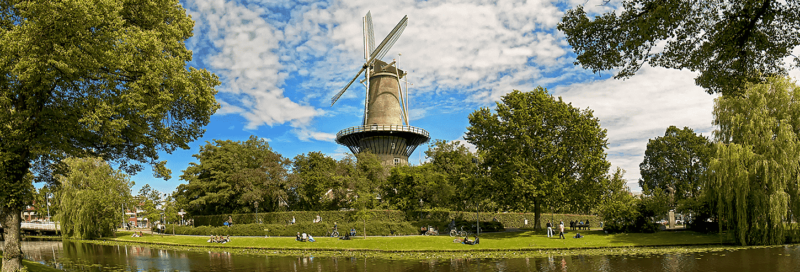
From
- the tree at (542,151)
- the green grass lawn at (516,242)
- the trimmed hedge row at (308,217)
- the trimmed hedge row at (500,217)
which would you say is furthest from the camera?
the trimmed hedge row at (308,217)

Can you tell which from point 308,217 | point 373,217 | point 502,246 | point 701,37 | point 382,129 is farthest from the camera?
point 382,129

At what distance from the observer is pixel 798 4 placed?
9289 mm

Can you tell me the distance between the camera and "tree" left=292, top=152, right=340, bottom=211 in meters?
47.2

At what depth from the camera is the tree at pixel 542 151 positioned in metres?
32.4

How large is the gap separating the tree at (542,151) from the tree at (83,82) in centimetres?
2263

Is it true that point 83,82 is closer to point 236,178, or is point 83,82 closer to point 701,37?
point 701,37

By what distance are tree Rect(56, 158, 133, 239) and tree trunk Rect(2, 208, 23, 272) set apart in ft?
105

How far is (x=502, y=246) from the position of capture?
27.2 m

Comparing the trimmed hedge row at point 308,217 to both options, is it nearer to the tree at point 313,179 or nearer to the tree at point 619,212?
the tree at point 313,179

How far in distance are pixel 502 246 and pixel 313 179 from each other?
25305 mm

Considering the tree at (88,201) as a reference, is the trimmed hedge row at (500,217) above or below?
below

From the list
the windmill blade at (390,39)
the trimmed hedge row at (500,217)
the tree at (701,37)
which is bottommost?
the trimmed hedge row at (500,217)

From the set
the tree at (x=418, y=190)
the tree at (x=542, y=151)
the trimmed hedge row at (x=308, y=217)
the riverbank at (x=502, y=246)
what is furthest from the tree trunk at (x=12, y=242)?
the tree at (x=418, y=190)

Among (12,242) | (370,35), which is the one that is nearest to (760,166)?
(12,242)
